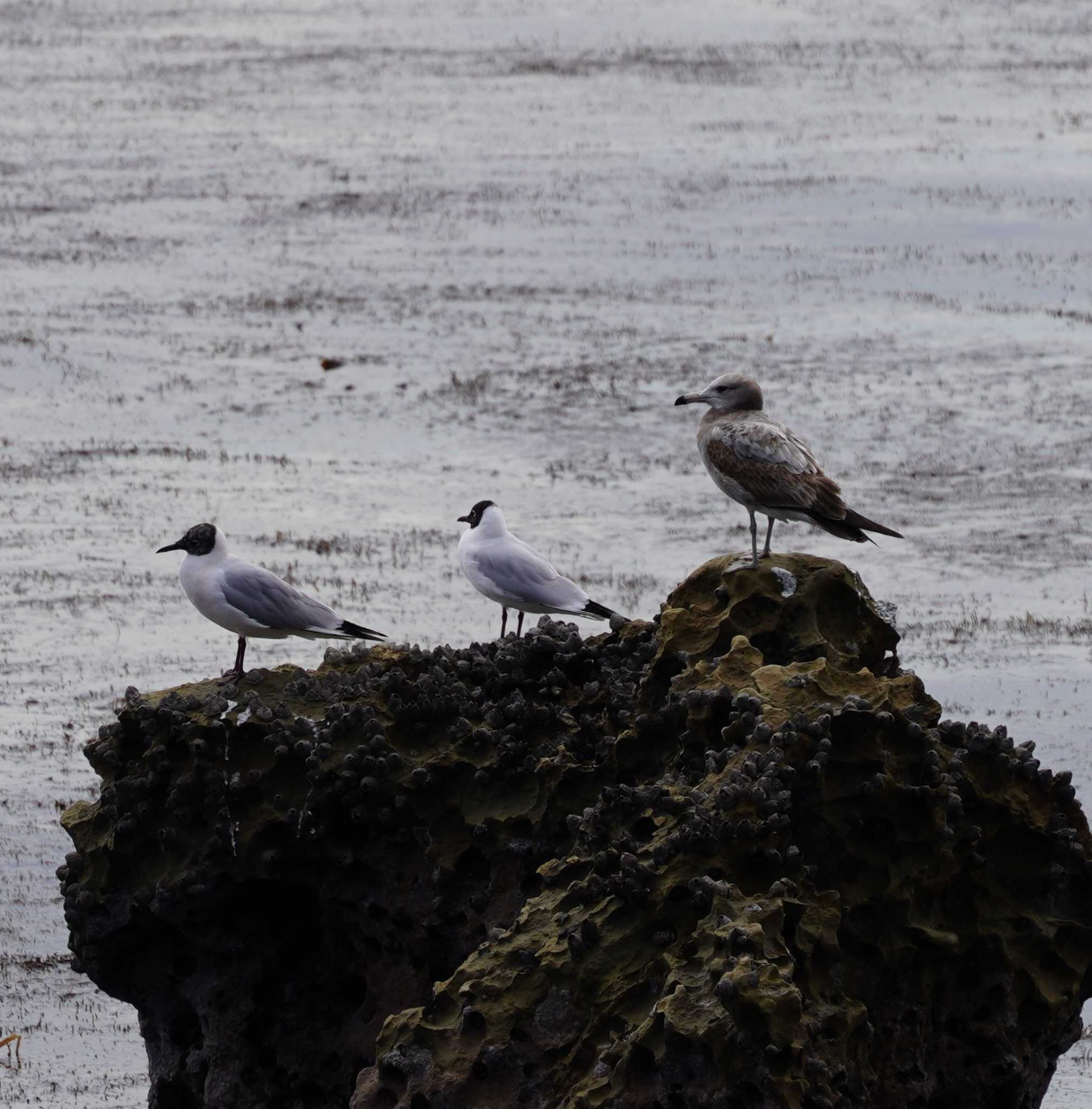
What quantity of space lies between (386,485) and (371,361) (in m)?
3.80

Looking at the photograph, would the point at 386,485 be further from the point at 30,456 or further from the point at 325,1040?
the point at 325,1040

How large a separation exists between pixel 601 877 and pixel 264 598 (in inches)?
141

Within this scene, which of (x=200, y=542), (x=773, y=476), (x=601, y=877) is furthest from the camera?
(x=200, y=542)

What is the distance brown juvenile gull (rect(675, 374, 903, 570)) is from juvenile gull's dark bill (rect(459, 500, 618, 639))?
181 centimetres

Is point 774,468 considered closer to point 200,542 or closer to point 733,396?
point 733,396

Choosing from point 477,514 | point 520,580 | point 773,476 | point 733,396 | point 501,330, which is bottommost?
point 501,330

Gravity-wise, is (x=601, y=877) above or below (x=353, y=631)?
above

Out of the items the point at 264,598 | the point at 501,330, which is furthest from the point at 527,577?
the point at 501,330

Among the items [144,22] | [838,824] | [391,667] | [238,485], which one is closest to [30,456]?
[238,485]

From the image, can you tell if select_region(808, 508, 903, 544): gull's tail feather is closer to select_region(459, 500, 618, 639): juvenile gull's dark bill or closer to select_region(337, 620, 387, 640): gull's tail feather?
select_region(459, 500, 618, 639): juvenile gull's dark bill

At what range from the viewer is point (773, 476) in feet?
30.4

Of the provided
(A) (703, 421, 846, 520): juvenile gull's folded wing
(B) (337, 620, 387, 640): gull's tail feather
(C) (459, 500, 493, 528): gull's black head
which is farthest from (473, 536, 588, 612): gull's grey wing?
(A) (703, 421, 846, 520): juvenile gull's folded wing

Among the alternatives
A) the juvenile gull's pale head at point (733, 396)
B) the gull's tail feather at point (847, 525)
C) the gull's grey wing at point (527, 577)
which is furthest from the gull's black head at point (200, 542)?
the gull's tail feather at point (847, 525)

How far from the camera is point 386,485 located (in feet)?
65.9
